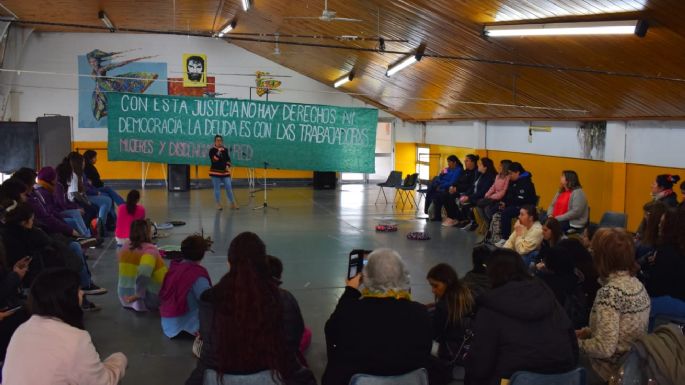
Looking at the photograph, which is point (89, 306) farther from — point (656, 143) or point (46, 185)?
point (656, 143)

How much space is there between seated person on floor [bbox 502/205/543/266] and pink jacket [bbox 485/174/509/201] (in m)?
3.29

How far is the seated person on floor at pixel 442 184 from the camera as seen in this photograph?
12113 millimetres

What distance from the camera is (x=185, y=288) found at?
533 centimetres

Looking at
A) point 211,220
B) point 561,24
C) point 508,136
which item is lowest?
point 211,220

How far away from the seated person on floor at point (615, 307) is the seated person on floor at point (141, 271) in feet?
11.8

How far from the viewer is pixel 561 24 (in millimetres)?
7297

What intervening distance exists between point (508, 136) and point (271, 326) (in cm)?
1262

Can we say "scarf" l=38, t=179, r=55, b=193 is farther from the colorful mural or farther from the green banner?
the colorful mural

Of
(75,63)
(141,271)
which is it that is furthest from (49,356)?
(75,63)

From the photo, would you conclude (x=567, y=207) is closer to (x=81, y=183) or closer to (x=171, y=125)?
(x=81, y=183)

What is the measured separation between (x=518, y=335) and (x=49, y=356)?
2071 millimetres

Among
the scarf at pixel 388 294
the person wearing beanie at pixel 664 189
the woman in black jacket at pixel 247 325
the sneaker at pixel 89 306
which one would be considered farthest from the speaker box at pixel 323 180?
the scarf at pixel 388 294

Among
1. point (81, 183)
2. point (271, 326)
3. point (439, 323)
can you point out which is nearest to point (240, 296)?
point (271, 326)

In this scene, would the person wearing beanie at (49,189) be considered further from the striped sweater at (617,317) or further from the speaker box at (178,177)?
the speaker box at (178,177)
